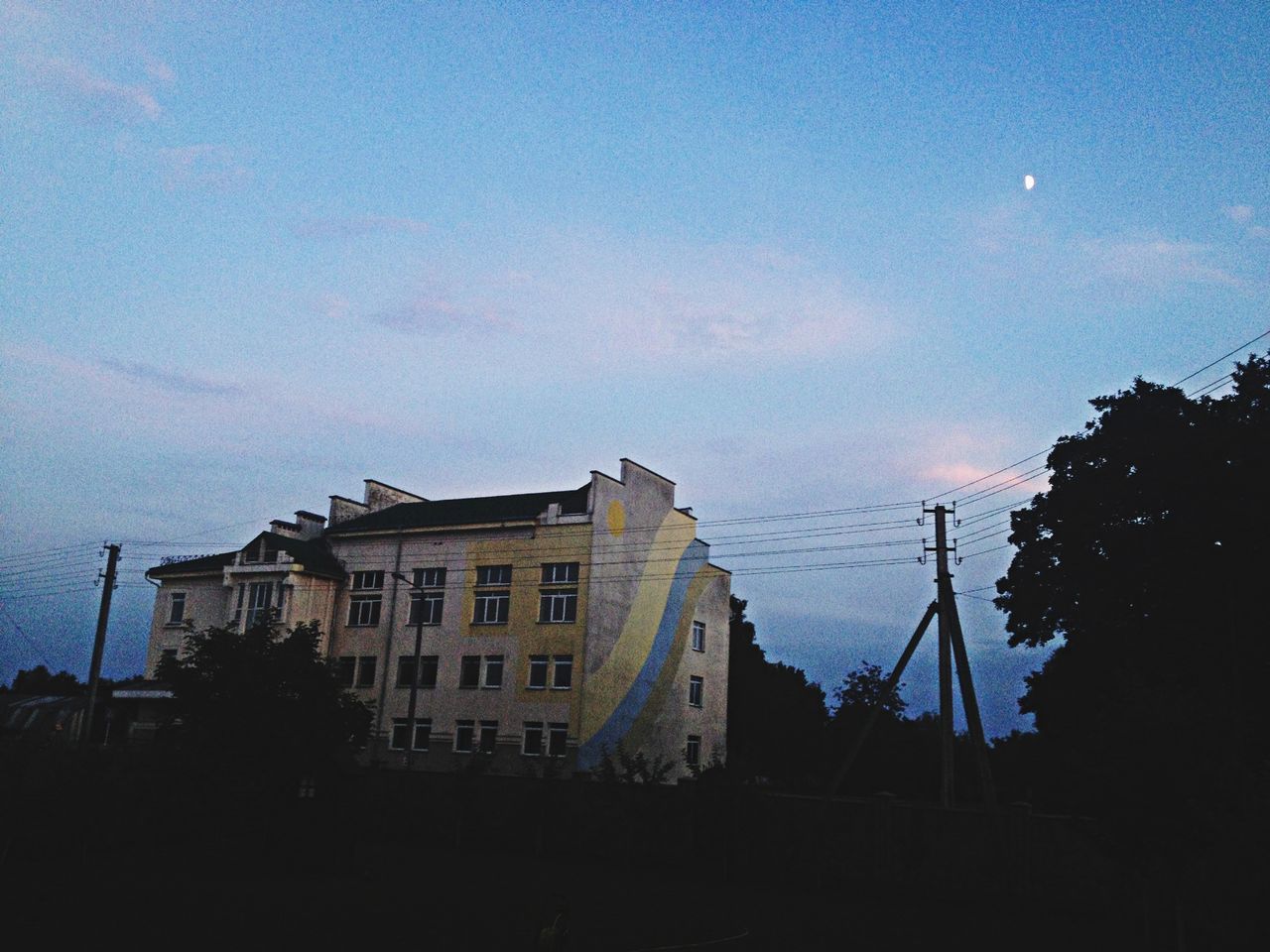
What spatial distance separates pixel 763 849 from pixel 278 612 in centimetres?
3249

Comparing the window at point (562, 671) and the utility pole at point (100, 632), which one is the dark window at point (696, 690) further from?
the utility pole at point (100, 632)

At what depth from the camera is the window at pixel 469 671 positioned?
54219mm

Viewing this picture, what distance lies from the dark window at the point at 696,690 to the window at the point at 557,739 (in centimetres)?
933

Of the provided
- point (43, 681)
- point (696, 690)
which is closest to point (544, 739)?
point (696, 690)

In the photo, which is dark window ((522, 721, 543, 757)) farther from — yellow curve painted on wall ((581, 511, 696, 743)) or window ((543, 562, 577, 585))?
window ((543, 562, 577, 585))

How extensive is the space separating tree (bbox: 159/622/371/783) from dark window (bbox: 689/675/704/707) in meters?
29.4

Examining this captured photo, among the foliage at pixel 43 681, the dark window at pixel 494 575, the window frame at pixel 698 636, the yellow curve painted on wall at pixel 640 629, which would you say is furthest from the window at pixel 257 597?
the foliage at pixel 43 681

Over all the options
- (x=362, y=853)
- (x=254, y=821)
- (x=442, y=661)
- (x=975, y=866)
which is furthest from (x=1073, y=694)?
(x=442, y=661)

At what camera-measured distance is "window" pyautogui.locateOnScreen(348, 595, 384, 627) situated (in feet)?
190

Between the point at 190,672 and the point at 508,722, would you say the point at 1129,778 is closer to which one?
the point at 190,672

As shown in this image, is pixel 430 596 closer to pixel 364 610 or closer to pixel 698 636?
pixel 364 610

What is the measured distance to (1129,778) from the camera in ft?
65.0

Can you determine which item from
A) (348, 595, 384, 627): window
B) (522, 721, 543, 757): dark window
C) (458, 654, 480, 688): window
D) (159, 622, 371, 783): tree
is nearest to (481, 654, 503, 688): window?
(458, 654, 480, 688): window

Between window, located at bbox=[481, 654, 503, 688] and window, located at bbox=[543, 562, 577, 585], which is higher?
window, located at bbox=[543, 562, 577, 585]
